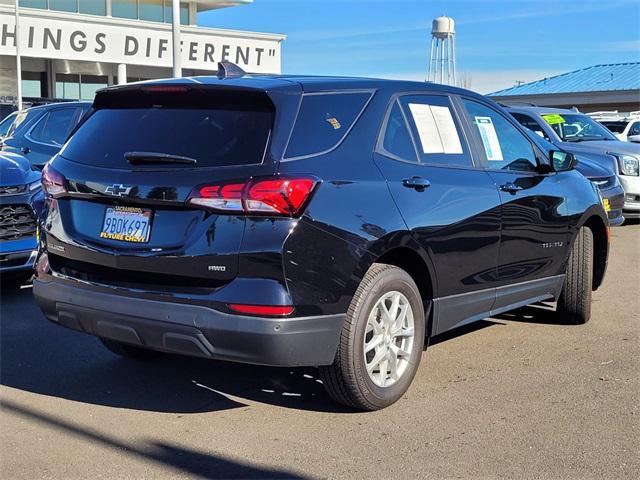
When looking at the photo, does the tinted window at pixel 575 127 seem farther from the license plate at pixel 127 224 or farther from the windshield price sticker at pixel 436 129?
the license plate at pixel 127 224

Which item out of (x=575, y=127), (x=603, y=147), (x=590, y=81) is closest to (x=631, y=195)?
(x=603, y=147)

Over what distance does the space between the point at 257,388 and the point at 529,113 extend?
9078 mm

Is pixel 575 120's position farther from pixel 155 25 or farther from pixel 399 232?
pixel 155 25

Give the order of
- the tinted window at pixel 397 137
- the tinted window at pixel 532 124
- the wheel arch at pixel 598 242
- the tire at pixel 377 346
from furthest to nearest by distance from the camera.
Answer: the tinted window at pixel 532 124
the wheel arch at pixel 598 242
the tinted window at pixel 397 137
the tire at pixel 377 346

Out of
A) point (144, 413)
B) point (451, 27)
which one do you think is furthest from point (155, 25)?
point (144, 413)

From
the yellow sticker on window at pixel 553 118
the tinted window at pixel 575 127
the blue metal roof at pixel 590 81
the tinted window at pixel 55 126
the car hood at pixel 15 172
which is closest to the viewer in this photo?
the car hood at pixel 15 172

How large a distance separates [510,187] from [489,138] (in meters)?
0.36

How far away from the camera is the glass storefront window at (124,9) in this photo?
37156mm

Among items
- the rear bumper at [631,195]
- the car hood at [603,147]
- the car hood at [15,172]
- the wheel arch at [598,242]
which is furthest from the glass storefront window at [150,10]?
the wheel arch at [598,242]

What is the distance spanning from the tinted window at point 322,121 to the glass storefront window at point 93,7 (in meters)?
35.3

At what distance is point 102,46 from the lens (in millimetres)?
33688

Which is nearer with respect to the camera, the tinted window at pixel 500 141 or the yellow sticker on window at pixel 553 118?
the tinted window at pixel 500 141

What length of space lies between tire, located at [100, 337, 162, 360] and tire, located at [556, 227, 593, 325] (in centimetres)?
312

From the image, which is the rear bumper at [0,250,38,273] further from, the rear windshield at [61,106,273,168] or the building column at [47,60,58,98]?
the building column at [47,60,58,98]
